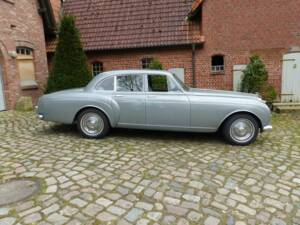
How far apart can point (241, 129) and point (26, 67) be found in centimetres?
956

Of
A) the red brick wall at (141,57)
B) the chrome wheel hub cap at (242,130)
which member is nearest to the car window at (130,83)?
the chrome wheel hub cap at (242,130)

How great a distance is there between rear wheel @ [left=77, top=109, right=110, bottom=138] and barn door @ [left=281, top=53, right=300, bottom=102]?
8756mm

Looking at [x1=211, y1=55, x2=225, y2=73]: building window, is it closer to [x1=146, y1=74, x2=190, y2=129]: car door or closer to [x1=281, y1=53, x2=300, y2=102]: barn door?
[x1=281, y1=53, x2=300, y2=102]: barn door

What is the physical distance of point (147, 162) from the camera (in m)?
4.61

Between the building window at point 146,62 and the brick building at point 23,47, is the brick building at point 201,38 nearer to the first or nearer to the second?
the building window at point 146,62

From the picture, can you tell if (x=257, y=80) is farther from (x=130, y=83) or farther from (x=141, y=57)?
(x=130, y=83)

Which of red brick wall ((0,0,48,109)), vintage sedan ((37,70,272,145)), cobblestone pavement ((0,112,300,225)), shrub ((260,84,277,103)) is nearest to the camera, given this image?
cobblestone pavement ((0,112,300,225))

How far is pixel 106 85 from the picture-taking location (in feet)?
19.9

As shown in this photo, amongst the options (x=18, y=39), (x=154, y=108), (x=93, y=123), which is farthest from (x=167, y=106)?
(x=18, y=39)

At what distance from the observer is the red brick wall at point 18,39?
388 inches

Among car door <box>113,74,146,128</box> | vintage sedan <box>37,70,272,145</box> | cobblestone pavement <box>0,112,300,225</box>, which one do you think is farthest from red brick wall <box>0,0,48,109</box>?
car door <box>113,74,146,128</box>

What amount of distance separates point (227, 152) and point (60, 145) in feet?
11.4

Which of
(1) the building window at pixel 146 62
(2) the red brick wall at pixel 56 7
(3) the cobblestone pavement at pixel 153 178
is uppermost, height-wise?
(2) the red brick wall at pixel 56 7

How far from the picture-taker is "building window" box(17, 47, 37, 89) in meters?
10.9
